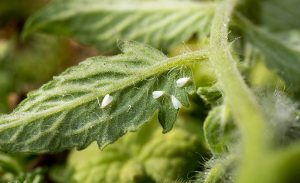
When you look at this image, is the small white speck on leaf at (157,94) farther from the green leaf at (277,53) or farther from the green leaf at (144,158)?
the green leaf at (277,53)

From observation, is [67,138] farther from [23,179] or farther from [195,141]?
[195,141]

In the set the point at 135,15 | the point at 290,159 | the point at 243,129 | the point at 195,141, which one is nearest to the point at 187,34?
the point at 135,15

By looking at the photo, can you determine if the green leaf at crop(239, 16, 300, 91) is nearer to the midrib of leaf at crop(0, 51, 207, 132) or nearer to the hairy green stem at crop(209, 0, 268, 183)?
the hairy green stem at crop(209, 0, 268, 183)

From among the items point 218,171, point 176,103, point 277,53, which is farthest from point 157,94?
point 277,53

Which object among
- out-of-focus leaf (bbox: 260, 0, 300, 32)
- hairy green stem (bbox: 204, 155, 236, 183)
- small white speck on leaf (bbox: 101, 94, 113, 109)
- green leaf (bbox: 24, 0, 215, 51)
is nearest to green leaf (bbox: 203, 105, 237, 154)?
hairy green stem (bbox: 204, 155, 236, 183)

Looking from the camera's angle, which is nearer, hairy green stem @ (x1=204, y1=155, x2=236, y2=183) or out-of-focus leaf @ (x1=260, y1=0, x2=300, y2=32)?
hairy green stem @ (x1=204, y1=155, x2=236, y2=183)

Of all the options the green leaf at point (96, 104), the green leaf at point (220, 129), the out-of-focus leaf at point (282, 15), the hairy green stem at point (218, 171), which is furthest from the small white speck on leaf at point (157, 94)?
the out-of-focus leaf at point (282, 15)
